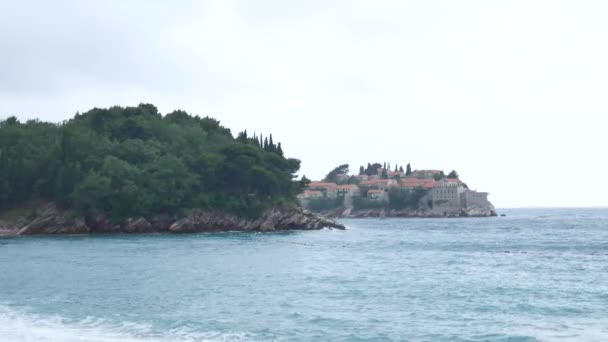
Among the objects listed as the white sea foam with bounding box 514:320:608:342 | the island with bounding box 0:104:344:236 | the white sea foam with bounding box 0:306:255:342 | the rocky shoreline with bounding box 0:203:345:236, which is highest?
the island with bounding box 0:104:344:236

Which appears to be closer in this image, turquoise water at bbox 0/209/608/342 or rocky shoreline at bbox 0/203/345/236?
turquoise water at bbox 0/209/608/342

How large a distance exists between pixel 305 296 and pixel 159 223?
215 feet

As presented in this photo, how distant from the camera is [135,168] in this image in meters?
91.1

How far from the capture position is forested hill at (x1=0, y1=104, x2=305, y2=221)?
290ft

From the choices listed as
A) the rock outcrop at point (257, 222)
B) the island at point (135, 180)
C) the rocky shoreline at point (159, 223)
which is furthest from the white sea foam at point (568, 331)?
the rock outcrop at point (257, 222)

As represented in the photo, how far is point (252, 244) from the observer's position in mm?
66312

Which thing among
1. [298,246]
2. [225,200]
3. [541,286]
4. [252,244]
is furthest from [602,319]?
[225,200]

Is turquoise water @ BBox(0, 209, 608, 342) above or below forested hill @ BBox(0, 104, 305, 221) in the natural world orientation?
below

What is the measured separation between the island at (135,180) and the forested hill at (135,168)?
0.46 ft

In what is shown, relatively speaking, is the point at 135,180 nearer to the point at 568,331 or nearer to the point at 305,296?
the point at 305,296

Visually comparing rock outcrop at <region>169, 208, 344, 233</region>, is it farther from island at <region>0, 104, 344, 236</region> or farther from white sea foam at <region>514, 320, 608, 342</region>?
white sea foam at <region>514, 320, 608, 342</region>

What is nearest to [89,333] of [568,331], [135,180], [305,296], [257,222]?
[305,296]

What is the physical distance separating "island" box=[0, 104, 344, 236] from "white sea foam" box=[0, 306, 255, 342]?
6278 centimetres

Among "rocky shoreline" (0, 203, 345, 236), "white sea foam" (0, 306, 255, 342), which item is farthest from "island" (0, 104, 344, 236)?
"white sea foam" (0, 306, 255, 342)
